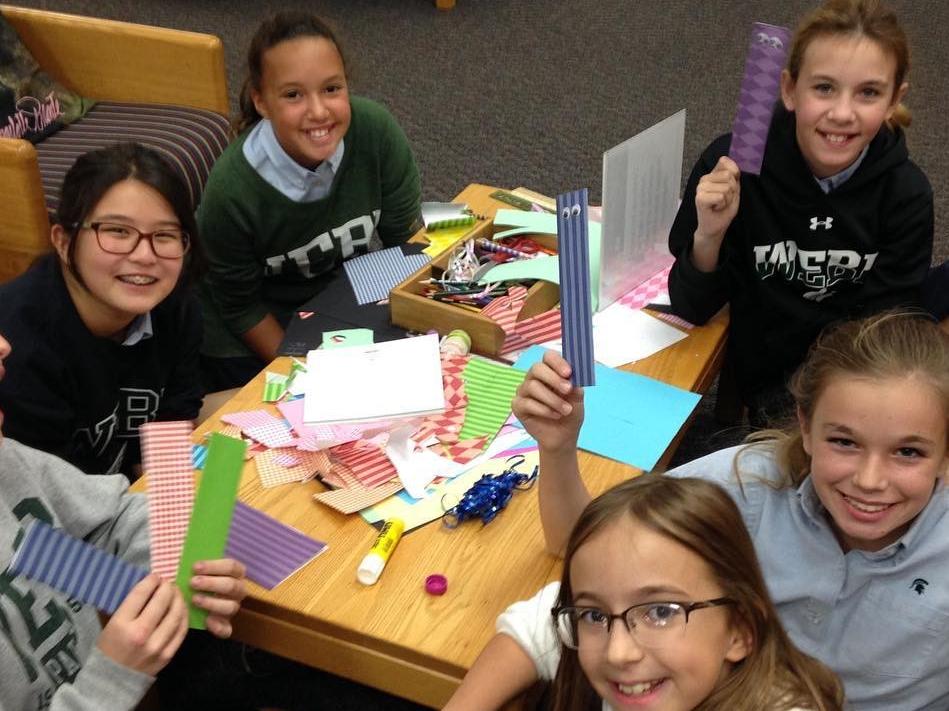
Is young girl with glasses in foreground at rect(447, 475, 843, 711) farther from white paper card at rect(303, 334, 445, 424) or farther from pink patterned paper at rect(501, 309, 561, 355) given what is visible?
pink patterned paper at rect(501, 309, 561, 355)

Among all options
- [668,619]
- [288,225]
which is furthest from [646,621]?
[288,225]

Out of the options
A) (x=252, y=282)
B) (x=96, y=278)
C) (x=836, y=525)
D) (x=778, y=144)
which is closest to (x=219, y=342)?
(x=252, y=282)

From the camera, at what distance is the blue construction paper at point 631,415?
160 centimetres

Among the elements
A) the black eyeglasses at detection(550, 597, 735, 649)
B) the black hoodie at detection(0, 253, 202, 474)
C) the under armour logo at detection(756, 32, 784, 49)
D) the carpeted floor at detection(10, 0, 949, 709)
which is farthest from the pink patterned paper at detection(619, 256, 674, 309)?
the carpeted floor at detection(10, 0, 949, 709)

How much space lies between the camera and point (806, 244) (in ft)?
6.57

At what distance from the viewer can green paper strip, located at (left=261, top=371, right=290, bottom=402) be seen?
171 cm

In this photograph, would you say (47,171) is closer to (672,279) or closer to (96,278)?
(96,278)

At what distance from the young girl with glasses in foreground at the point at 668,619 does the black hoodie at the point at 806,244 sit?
32.5 inches

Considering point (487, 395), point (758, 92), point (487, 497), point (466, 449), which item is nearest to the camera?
point (487, 497)

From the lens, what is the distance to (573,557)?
116 cm

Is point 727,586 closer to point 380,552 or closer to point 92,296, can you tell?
point 380,552

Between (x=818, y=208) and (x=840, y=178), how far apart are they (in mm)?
69

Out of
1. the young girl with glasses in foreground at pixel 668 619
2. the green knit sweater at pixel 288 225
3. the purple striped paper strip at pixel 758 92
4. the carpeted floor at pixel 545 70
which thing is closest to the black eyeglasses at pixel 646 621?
the young girl with glasses in foreground at pixel 668 619

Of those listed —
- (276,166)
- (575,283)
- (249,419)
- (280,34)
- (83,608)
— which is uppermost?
(280,34)
